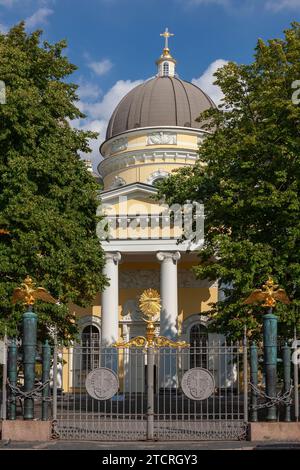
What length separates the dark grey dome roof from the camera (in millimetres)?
39125

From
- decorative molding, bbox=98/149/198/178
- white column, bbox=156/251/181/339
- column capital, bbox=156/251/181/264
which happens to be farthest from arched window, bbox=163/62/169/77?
white column, bbox=156/251/181/339

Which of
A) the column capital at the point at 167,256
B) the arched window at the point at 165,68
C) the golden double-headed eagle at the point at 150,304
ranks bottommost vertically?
the golden double-headed eagle at the point at 150,304

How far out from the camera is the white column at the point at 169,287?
30469 millimetres

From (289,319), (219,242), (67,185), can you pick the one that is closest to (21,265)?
(67,185)

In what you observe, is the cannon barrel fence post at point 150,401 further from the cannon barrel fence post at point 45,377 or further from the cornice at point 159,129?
the cornice at point 159,129

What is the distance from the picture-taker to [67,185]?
19.4 m

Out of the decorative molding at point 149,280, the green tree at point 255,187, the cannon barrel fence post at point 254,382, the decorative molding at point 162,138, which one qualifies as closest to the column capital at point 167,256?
the decorative molding at point 149,280

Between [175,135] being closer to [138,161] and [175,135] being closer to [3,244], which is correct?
[138,161]

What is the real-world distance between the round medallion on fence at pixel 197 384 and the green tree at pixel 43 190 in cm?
560

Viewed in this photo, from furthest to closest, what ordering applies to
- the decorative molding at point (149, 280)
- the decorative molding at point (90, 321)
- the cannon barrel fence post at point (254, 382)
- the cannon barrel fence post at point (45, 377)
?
1. the decorative molding at point (149, 280)
2. the decorative molding at point (90, 321)
3. the cannon barrel fence post at point (45, 377)
4. the cannon barrel fence post at point (254, 382)

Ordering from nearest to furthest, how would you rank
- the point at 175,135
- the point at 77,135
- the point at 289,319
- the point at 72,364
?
the point at 289,319
the point at 77,135
the point at 72,364
the point at 175,135

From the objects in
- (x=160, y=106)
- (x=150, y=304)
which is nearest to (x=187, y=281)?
(x=150, y=304)

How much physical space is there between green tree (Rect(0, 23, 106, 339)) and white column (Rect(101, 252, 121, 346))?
33.5 ft

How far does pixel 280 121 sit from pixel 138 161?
21.4 m
